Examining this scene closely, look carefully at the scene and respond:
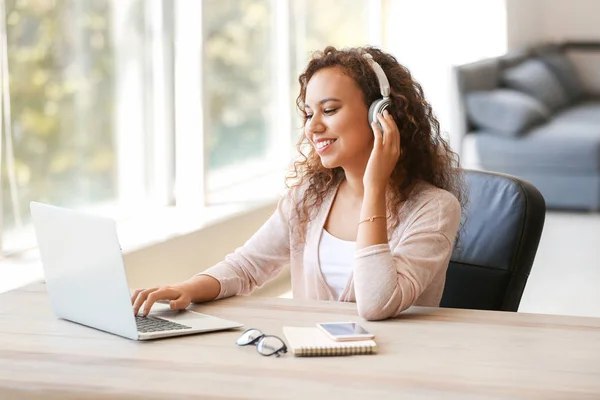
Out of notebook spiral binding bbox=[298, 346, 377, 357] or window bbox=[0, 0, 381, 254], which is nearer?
notebook spiral binding bbox=[298, 346, 377, 357]

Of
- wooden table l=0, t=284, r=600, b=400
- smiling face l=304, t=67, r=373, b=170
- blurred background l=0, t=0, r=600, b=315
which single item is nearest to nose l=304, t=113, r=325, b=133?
smiling face l=304, t=67, r=373, b=170

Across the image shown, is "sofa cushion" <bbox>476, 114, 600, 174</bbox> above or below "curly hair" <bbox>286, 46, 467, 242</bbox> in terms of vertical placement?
below

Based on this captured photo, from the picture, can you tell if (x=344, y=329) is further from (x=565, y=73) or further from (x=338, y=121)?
(x=565, y=73)

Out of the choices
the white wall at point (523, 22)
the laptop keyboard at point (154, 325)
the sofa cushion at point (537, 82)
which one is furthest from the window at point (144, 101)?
the white wall at point (523, 22)

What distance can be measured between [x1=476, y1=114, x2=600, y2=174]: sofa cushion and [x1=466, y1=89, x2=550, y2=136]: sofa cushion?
0.22 feet

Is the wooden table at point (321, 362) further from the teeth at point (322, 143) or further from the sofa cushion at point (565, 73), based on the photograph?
the sofa cushion at point (565, 73)

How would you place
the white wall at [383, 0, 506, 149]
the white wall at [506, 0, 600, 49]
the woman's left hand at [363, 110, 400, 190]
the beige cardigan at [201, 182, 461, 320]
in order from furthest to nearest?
the white wall at [506, 0, 600, 49] < the white wall at [383, 0, 506, 149] < the woman's left hand at [363, 110, 400, 190] < the beige cardigan at [201, 182, 461, 320]

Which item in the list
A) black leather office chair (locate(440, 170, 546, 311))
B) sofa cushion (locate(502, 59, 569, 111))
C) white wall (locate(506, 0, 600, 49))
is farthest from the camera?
white wall (locate(506, 0, 600, 49))

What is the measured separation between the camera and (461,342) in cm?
178

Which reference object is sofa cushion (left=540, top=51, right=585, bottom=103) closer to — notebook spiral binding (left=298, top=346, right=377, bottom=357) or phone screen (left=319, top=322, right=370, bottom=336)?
phone screen (left=319, top=322, right=370, bottom=336)

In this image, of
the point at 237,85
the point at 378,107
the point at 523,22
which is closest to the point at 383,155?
the point at 378,107

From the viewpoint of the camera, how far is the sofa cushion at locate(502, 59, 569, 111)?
760cm

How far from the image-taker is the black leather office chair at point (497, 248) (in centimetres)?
232

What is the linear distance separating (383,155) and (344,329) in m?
0.46
